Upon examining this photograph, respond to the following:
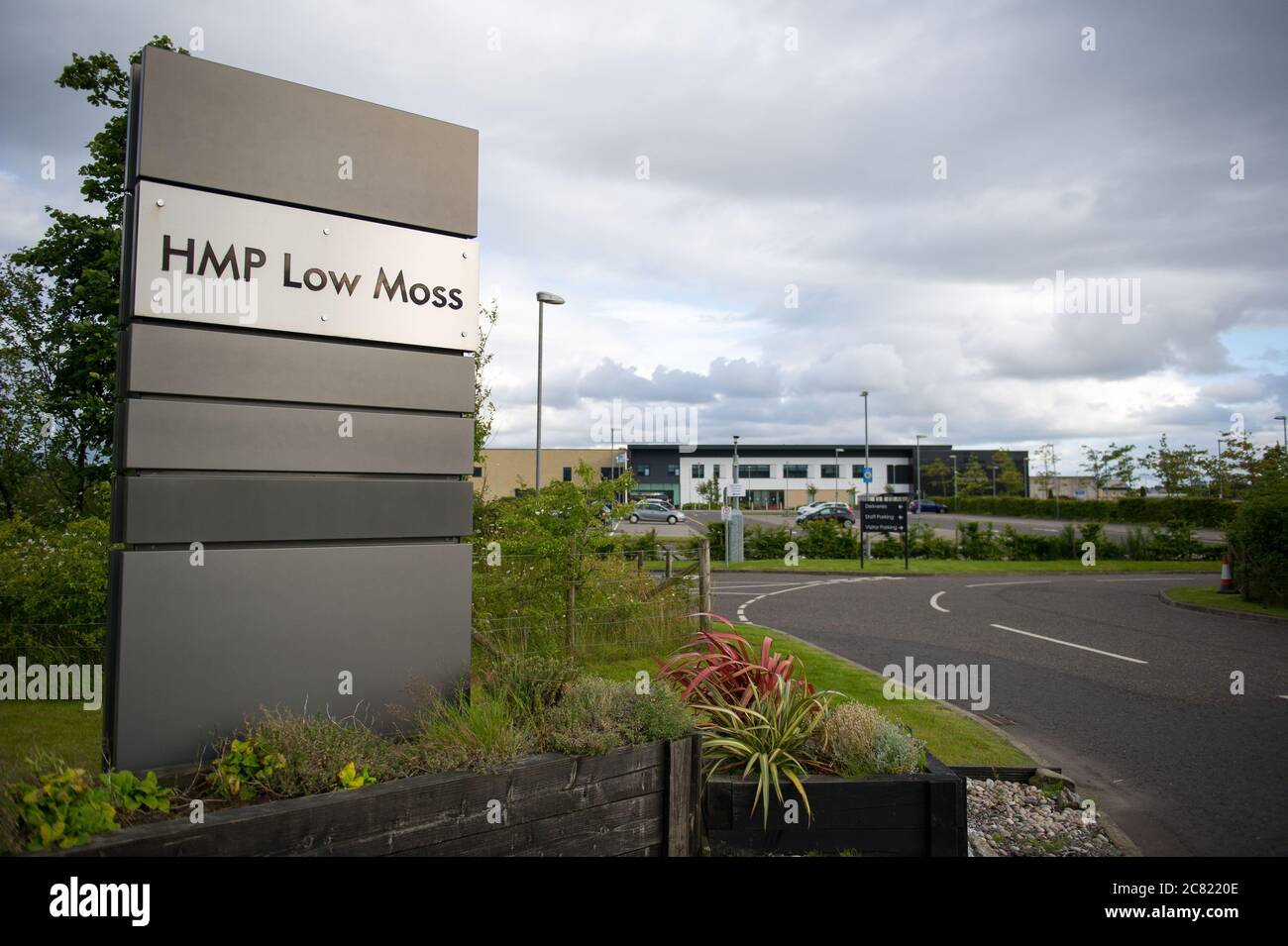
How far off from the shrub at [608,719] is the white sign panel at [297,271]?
2336mm

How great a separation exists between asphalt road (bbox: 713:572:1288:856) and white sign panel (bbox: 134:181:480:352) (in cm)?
534

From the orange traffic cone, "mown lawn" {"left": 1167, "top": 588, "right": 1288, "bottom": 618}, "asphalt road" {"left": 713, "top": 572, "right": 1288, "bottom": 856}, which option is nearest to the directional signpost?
"asphalt road" {"left": 713, "top": 572, "right": 1288, "bottom": 856}

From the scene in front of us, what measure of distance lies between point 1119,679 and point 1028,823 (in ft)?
18.3

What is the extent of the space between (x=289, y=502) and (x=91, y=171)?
12.8m

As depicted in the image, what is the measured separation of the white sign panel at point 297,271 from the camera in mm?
4395

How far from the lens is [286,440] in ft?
15.5

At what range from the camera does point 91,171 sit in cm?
1409

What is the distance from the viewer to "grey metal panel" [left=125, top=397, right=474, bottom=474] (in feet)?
14.2

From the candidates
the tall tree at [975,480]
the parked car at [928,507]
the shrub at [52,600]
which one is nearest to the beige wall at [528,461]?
the parked car at [928,507]

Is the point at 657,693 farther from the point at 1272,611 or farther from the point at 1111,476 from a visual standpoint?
the point at 1111,476

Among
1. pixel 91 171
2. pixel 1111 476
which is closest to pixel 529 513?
pixel 91 171

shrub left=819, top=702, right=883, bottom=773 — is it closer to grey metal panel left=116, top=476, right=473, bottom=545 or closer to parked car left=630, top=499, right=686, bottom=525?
grey metal panel left=116, top=476, right=473, bottom=545

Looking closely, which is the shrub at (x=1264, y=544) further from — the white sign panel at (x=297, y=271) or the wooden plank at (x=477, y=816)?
the white sign panel at (x=297, y=271)

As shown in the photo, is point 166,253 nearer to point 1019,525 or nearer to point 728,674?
point 728,674
